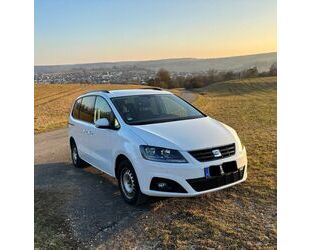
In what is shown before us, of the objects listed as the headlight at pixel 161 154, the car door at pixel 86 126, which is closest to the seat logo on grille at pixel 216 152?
the headlight at pixel 161 154

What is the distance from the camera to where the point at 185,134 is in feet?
16.6

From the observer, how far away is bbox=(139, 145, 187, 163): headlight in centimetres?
472

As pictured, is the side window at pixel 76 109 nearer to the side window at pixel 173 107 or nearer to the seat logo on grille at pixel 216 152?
the side window at pixel 173 107

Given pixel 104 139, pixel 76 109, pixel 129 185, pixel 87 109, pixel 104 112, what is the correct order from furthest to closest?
1. pixel 76 109
2. pixel 87 109
3. pixel 104 112
4. pixel 104 139
5. pixel 129 185

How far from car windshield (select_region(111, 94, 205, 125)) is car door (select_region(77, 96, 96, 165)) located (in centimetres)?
85

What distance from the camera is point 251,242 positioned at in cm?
410

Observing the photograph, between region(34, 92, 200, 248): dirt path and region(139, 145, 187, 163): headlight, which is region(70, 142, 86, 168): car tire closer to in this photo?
region(34, 92, 200, 248): dirt path

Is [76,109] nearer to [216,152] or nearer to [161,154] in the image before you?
[161,154]

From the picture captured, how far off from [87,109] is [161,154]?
274 cm

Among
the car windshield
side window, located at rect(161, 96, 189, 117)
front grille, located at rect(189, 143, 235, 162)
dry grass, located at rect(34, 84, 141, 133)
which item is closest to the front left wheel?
dry grass, located at rect(34, 84, 141, 133)

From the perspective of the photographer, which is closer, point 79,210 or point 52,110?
point 79,210

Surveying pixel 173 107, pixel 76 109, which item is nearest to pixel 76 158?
pixel 76 109
